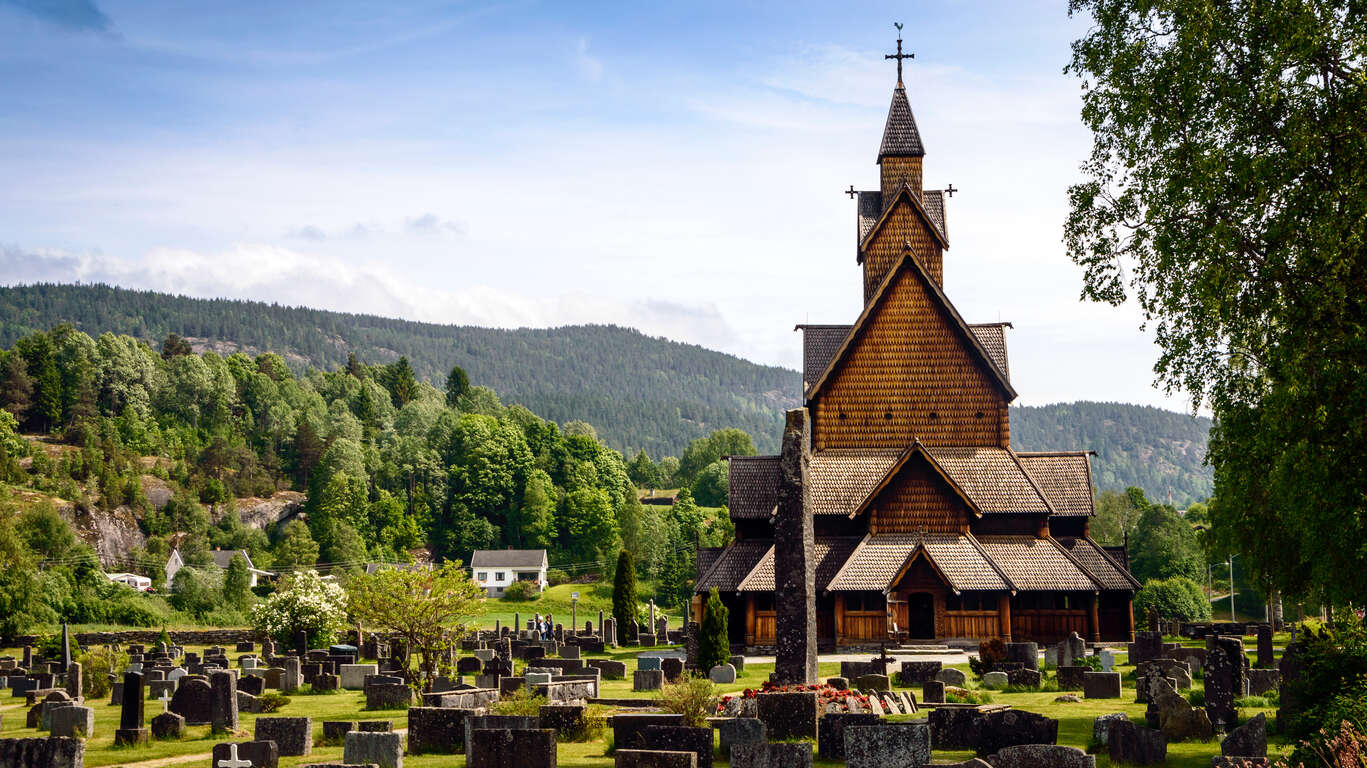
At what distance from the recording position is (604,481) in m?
147

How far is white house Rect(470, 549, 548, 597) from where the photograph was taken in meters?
118

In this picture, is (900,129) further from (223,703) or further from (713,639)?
(223,703)

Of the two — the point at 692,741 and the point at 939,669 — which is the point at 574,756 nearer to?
the point at 692,741

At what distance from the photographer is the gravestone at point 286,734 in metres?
20.4

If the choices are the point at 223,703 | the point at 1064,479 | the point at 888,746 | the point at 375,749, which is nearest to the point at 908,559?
the point at 1064,479

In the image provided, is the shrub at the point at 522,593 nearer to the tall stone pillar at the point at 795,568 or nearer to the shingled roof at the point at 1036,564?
the shingled roof at the point at 1036,564

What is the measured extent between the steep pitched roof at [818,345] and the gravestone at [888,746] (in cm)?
3758

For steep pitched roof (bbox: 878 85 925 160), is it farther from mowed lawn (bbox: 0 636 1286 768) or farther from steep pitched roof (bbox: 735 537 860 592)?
mowed lawn (bbox: 0 636 1286 768)

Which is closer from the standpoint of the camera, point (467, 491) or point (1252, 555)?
point (1252, 555)

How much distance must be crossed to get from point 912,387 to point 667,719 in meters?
33.2

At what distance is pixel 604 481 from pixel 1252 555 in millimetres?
120857

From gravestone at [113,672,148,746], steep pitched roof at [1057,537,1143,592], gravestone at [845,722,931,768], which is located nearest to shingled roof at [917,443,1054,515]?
steep pitched roof at [1057,537,1143,592]

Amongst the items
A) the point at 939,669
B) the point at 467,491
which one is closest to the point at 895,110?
the point at 939,669

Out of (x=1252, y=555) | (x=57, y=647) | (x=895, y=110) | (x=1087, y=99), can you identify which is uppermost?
(x=895, y=110)
